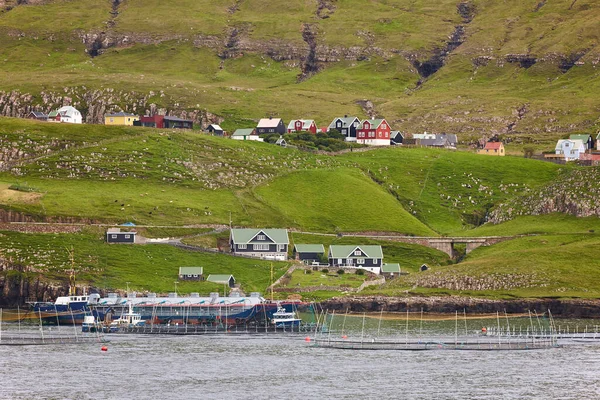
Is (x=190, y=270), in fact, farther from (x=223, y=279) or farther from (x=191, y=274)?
(x=223, y=279)

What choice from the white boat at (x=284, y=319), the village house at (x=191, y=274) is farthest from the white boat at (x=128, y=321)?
the village house at (x=191, y=274)

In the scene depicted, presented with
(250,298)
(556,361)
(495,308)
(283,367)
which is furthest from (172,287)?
(556,361)

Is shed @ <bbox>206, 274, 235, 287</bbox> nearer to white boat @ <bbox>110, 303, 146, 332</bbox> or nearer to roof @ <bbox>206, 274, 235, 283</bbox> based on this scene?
roof @ <bbox>206, 274, 235, 283</bbox>

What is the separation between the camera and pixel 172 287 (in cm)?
17975

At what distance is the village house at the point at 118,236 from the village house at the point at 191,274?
1389 centimetres

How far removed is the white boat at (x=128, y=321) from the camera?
518 feet

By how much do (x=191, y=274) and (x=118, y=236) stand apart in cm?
1749

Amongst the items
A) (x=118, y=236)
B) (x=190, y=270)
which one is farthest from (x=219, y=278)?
(x=118, y=236)

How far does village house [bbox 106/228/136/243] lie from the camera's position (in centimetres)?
19538

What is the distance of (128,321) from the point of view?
16112 centimetres

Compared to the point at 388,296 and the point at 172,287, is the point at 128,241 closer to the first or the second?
the point at 172,287

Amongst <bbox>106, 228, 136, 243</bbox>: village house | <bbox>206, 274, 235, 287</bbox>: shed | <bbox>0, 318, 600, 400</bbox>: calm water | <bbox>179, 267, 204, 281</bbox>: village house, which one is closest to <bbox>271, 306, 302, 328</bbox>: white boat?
<bbox>0, 318, 600, 400</bbox>: calm water

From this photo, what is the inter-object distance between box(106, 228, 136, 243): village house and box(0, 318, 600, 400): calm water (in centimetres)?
5301

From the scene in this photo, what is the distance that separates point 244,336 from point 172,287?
28894mm
